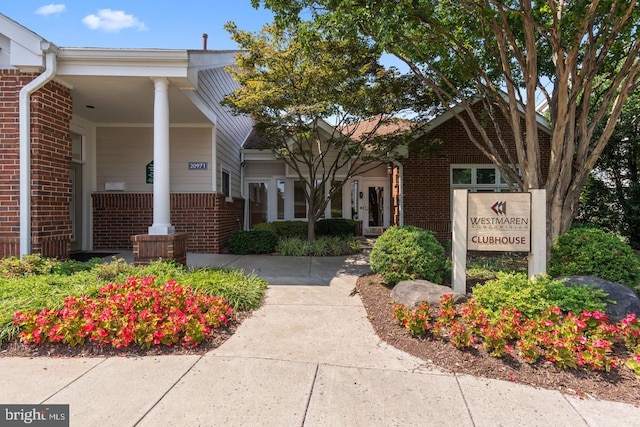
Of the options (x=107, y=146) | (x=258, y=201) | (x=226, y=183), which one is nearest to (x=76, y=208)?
(x=107, y=146)

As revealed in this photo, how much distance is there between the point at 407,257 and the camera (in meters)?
5.07

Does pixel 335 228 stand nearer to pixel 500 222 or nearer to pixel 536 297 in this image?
pixel 500 222

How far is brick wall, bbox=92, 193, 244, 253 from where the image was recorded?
8.48 meters

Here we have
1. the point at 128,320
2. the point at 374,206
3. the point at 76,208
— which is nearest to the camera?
the point at 128,320

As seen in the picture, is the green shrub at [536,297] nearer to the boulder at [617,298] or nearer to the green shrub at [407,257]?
the boulder at [617,298]

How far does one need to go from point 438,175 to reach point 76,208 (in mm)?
10496

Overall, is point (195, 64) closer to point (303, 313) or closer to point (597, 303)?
point (303, 313)

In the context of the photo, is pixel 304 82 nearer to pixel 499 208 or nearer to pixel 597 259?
pixel 499 208

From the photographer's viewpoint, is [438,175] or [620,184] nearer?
[620,184]

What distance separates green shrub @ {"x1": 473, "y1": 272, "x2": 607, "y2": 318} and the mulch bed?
68 centimetres

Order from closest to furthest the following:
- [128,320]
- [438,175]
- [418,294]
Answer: [128,320] → [418,294] → [438,175]

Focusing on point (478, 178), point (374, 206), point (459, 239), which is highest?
point (478, 178)

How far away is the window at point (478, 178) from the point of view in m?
11.7

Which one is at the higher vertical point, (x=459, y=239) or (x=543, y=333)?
(x=459, y=239)
